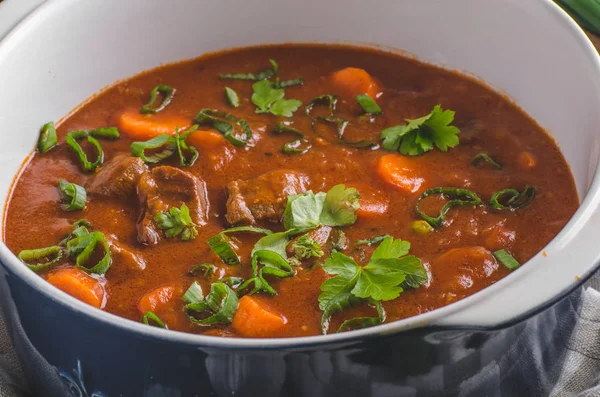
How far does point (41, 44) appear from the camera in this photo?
417cm

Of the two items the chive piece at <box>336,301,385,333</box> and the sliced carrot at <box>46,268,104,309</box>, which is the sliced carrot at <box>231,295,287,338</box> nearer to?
the chive piece at <box>336,301,385,333</box>

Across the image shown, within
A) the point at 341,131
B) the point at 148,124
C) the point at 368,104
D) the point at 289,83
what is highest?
the point at 368,104

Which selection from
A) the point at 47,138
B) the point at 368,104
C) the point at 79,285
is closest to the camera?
the point at 79,285

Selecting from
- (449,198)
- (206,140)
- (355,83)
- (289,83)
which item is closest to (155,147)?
(206,140)

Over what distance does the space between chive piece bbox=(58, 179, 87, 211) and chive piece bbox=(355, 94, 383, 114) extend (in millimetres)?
1463

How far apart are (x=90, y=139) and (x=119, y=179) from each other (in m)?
0.46

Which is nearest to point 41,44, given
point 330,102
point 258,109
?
point 258,109

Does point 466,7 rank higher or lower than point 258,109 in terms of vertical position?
higher

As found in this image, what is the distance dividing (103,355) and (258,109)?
200cm

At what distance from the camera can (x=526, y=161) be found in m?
4.03

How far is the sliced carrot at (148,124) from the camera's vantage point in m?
4.26

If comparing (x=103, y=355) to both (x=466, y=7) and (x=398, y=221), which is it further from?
(x=466, y=7)

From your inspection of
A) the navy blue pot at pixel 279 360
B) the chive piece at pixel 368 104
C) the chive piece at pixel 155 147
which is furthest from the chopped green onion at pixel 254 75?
the navy blue pot at pixel 279 360

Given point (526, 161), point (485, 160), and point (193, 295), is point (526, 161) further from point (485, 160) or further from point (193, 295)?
point (193, 295)
